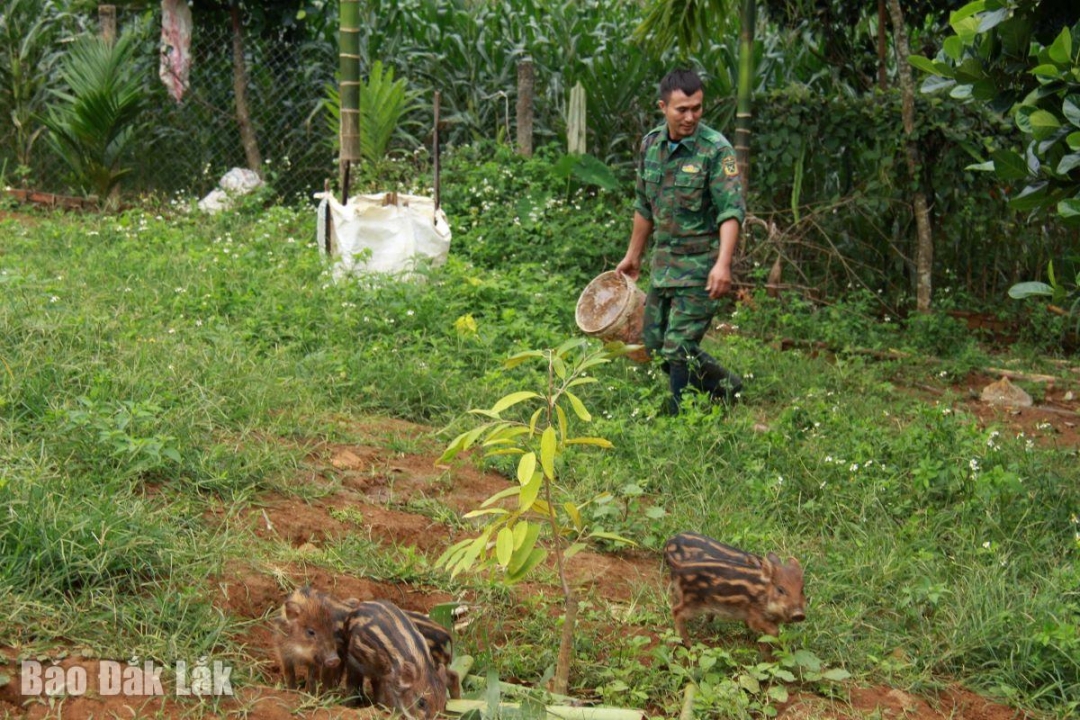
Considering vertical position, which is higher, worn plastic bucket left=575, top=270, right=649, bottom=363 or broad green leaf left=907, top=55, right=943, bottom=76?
broad green leaf left=907, top=55, right=943, bottom=76

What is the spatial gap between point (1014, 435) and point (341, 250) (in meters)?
4.84

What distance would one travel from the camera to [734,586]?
4.33 m

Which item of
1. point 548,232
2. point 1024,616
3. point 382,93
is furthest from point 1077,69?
point 382,93

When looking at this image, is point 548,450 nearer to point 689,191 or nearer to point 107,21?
point 689,191

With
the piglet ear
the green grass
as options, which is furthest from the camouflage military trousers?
the piglet ear

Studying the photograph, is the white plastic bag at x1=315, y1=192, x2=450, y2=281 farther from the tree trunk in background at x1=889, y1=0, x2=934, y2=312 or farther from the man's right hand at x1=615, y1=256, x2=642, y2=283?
the tree trunk in background at x1=889, y1=0, x2=934, y2=312

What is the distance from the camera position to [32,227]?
9.57m

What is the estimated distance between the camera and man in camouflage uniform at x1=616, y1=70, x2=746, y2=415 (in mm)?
6574

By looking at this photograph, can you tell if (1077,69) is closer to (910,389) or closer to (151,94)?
(910,389)

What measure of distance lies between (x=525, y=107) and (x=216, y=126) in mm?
3235

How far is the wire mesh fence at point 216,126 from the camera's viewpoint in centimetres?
1184

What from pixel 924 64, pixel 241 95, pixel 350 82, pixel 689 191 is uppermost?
pixel 241 95

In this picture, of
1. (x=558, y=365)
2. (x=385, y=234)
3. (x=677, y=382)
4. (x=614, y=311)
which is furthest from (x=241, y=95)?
(x=558, y=365)


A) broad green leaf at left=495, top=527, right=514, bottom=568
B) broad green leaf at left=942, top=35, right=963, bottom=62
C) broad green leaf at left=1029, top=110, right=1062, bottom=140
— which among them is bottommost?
broad green leaf at left=495, top=527, right=514, bottom=568
